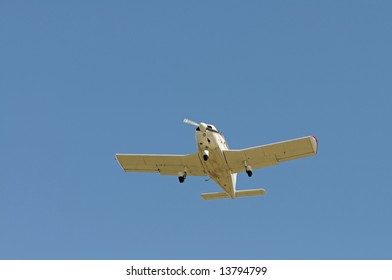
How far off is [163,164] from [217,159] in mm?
4004

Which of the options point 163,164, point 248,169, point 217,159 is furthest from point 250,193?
point 163,164

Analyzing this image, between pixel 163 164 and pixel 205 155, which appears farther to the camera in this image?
pixel 163 164

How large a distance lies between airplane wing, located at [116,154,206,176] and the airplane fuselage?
76cm

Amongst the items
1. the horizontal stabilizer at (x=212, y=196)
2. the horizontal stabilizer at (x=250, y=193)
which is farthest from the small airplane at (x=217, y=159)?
the horizontal stabilizer at (x=212, y=196)

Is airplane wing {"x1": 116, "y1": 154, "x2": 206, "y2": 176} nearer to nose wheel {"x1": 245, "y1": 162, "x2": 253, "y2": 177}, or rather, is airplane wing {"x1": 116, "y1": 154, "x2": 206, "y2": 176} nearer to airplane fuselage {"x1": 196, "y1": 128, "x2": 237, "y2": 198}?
airplane fuselage {"x1": 196, "y1": 128, "x2": 237, "y2": 198}

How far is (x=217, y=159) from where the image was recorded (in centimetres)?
3588

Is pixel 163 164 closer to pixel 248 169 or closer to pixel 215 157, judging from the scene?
pixel 215 157

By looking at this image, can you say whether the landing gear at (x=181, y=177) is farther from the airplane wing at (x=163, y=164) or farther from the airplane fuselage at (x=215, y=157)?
the airplane fuselage at (x=215, y=157)

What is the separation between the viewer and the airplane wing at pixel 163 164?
37.3m

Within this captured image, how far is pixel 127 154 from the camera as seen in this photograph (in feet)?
127
